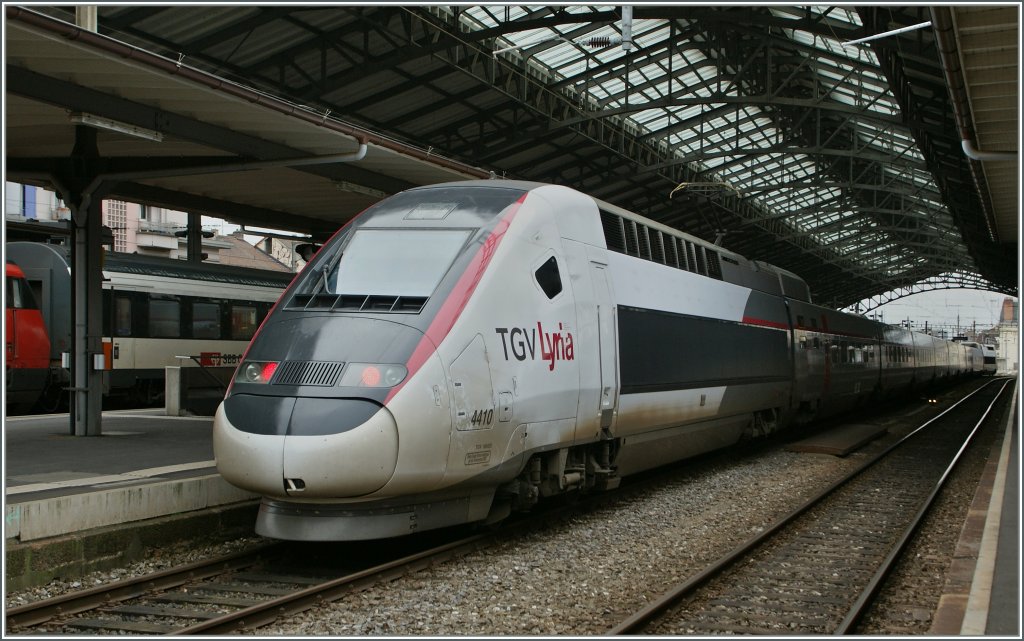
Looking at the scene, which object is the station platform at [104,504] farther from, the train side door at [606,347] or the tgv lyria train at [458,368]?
the train side door at [606,347]

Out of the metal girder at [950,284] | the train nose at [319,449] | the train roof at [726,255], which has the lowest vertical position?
the train nose at [319,449]

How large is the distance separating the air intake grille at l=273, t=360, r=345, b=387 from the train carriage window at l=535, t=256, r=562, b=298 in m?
2.16

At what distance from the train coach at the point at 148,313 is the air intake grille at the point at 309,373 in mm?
12581

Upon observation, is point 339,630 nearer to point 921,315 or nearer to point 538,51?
point 538,51

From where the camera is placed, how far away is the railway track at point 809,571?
639 centimetres

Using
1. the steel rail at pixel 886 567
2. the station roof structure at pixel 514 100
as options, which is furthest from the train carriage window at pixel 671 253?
the steel rail at pixel 886 567

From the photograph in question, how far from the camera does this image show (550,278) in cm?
860

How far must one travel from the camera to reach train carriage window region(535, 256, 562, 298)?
8.47 meters

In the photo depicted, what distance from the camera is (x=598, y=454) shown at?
994 centimetres

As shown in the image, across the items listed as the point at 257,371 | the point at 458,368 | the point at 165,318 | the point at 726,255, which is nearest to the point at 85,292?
the point at 257,371

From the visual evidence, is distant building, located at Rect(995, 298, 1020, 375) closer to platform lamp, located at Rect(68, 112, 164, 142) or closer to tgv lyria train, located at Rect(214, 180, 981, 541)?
tgv lyria train, located at Rect(214, 180, 981, 541)

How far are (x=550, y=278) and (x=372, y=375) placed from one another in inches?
89.4

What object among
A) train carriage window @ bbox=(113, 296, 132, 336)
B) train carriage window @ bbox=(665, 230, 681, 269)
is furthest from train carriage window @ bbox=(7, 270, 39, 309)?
train carriage window @ bbox=(665, 230, 681, 269)

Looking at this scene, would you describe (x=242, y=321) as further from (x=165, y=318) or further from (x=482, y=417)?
(x=482, y=417)
